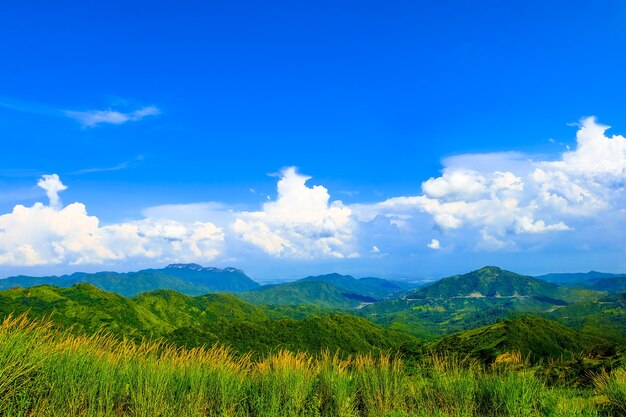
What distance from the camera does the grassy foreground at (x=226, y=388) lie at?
1024cm

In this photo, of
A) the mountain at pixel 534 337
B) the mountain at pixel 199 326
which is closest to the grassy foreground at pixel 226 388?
the mountain at pixel 534 337

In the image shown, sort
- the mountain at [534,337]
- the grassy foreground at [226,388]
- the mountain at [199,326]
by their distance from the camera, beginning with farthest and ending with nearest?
the mountain at [199,326] → the mountain at [534,337] → the grassy foreground at [226,388]

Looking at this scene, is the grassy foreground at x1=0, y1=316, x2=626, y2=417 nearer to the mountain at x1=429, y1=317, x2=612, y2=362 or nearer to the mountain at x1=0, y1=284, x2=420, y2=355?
the mountain at x1=429, y1=317, x2=612, y2=362

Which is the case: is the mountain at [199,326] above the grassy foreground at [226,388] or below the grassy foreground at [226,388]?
below

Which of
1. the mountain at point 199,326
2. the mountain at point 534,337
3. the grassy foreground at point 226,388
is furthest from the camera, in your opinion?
the mountain at point 199,326

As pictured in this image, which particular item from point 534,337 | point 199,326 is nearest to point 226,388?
point 534,337

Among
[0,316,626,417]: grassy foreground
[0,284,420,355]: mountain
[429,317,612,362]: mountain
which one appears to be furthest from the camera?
[0,284,420,355]: mountain

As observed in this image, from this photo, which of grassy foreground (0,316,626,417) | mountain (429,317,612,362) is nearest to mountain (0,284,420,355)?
mountain (429,317,612,362)

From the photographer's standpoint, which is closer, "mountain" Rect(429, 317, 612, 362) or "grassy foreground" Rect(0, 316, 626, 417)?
"grassy foreground" Rect(0, 316, 626, 417)

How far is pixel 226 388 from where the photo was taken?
1238 cm

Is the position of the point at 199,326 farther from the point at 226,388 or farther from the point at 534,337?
the point at 226,388

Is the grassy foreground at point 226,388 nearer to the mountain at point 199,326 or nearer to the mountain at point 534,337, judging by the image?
the mountain at point 534,337

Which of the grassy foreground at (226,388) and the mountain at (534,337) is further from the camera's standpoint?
the mountain at (534,337)

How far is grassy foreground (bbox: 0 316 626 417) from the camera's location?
10.2 m
